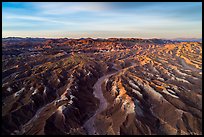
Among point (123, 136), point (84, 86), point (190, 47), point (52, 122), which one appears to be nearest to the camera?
point (123, 136)

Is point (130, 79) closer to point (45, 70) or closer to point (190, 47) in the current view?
point (45, 70)

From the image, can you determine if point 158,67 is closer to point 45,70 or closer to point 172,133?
point 45,70

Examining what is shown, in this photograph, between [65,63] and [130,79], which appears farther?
[65,63]

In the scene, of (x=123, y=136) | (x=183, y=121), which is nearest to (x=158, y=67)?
(x=183, y=121)

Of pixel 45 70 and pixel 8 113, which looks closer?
pixel 8 113

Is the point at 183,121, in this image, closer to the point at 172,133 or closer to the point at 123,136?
the point at 172,133

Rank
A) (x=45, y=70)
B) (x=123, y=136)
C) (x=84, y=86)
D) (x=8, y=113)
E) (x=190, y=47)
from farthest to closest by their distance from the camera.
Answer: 1. (x=190, y=47)
2. (x=45, y=70)
3. (x=84, y=86)
4. (x=8, y=113)
5. (x=123, y=136)

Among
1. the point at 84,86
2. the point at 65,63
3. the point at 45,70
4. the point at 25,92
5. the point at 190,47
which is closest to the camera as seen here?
the point at 25,92

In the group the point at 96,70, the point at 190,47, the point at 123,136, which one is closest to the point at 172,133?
the point at 123,136

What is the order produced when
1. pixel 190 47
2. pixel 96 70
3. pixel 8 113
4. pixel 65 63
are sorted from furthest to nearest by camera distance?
pixel 190 47
pixel 65 63
pixel 96 70
pixel 8 113
